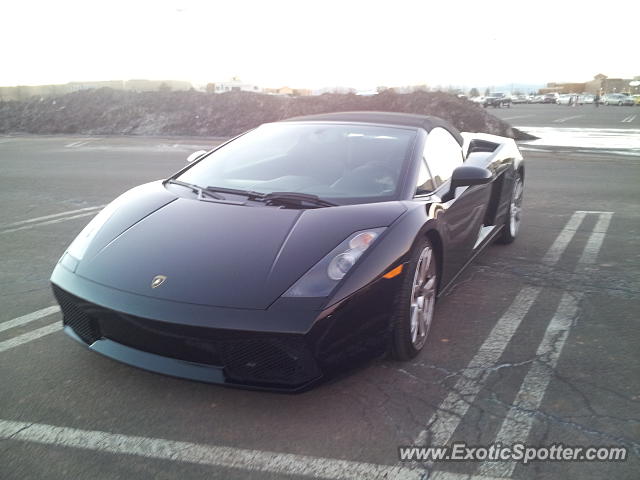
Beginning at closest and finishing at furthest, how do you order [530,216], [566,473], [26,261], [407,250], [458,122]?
[566,473] → [407,250] → [26,261] → [530,216] → [458,122]

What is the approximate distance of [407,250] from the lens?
9.96ft

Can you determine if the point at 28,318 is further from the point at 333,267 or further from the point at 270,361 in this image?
the point at 333,267

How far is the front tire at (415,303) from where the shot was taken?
9.78ft

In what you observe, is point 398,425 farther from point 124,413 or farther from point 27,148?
point 27,148

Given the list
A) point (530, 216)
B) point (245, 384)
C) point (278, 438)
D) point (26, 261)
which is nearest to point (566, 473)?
point (278, 438)

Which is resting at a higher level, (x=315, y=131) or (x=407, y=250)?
(x=315, y=131)

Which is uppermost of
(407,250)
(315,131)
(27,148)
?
(315,131)

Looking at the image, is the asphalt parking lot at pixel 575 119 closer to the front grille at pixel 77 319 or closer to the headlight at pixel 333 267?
the headlight at pixel 333 267

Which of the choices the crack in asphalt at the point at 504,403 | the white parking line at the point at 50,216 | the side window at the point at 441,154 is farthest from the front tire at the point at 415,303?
the white parking line at the point at 50,216

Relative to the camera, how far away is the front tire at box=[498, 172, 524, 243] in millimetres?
5641

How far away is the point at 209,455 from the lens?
7.88 ft

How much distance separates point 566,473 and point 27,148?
17.0 m

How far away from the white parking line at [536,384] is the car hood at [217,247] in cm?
111

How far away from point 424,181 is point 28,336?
103 inches
